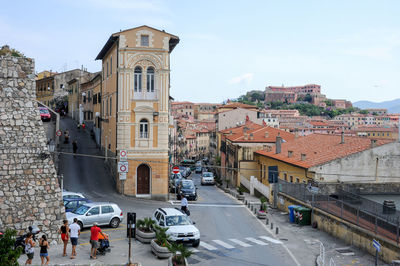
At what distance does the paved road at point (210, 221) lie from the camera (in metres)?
18.6

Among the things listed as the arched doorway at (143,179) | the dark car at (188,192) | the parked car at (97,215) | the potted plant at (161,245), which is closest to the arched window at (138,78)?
the arched doorway at (143,179)

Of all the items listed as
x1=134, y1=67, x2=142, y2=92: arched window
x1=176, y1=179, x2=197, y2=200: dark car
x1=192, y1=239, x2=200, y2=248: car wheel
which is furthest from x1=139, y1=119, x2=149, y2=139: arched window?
x1=192, y1=239, x2=200, y2=248: car wheel

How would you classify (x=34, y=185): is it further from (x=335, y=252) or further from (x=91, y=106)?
(x=91, y=106)

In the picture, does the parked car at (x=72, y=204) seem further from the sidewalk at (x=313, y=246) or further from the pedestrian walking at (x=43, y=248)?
the sidewalk at (x=313, y=246)

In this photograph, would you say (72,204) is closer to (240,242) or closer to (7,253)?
(240,242)

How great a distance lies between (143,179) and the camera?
35031 millimetres

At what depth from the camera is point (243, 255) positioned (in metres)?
Answer: 18.8

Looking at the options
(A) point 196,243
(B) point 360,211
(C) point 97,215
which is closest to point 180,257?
(A) point 196,243

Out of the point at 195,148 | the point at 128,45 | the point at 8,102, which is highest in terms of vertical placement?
the point at 128,45

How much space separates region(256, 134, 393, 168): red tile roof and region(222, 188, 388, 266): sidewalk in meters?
9.12

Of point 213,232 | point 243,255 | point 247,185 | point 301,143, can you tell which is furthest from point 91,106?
point 243,255

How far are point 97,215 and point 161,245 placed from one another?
559 centimetres

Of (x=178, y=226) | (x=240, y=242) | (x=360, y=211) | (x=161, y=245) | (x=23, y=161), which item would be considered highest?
(x=23, y=161)

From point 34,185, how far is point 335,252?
14.4 metres
